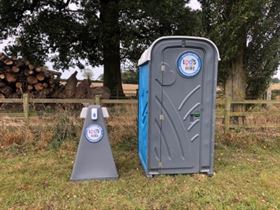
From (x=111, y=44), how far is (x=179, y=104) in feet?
26.5

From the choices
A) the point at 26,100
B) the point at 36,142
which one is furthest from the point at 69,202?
the point at 26,100

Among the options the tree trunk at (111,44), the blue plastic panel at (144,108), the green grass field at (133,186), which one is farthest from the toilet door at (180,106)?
the tree trunk at (111,44)

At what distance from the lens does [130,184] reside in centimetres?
462

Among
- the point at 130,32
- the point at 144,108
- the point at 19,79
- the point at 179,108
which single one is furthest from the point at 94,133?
the point at 130,32

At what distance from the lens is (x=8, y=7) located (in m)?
12.1

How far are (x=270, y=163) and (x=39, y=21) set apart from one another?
1027 centimetres

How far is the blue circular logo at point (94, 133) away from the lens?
4781 mm

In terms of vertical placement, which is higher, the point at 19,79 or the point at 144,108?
the point at 19,79

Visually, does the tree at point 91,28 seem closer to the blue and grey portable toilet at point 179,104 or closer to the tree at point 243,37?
the tree at point 243,37

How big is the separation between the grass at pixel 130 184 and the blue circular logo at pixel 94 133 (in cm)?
65

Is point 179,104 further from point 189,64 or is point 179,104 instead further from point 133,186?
point 133,186

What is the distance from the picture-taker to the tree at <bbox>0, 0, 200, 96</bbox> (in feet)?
39.4

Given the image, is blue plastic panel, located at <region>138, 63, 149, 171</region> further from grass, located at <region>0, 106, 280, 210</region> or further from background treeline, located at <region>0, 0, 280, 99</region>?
background treeline, located at <region>0, 0, 280, 99</region>

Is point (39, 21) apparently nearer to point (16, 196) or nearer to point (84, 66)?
point (84, 66)
